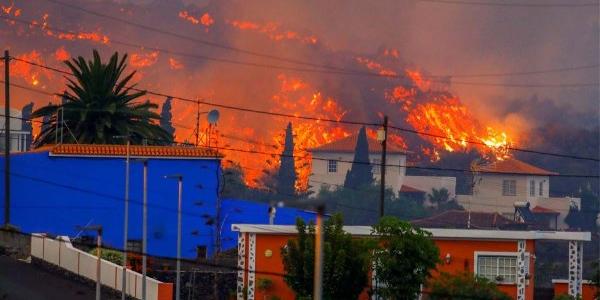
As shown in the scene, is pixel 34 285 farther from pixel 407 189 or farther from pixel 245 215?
pixel 407 189

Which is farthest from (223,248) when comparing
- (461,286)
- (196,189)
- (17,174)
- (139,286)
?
(461,286)

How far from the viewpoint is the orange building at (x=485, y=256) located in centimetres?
6425

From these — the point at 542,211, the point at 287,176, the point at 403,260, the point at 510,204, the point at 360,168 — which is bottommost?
the point at 542,211

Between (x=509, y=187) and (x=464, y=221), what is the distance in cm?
4565

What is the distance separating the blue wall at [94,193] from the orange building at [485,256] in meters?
18.1

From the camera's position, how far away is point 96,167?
8262 centimetres

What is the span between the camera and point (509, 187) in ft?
642

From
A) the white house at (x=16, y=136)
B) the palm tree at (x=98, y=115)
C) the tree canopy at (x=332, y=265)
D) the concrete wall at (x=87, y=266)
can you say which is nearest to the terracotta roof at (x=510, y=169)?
the white house at (x=16, y=136)

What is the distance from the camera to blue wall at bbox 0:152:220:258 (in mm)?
81875

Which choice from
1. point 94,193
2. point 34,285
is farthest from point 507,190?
point 34,285

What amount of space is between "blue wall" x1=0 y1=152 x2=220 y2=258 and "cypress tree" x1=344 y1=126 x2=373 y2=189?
338ft

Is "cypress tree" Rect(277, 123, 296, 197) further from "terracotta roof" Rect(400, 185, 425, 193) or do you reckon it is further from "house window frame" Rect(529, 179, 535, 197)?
"house window frame" Rect(529, 179, 535, 197)

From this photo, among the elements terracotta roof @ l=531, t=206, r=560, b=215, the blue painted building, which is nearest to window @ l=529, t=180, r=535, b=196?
terracotta roof @ l=531, t=206, r=560, b=215

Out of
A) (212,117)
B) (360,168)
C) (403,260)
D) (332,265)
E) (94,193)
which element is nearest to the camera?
(403,260)
